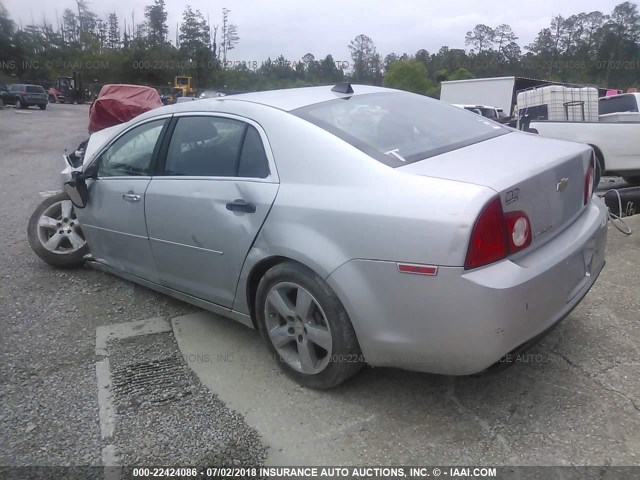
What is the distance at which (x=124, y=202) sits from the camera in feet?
12.0

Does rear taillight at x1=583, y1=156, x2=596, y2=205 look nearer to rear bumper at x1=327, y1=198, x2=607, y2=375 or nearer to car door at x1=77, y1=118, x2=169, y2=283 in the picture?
rear bumper at x1=327, y1=198, x2=607, y2=375

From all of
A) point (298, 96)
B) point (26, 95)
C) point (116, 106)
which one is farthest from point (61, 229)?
point (26, 95)

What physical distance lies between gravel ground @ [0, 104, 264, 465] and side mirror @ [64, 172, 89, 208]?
0.72 m

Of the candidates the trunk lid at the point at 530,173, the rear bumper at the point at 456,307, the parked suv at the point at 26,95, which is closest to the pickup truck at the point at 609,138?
the trunk lid at the point at 530,173

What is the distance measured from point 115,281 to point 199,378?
1813 millimetres

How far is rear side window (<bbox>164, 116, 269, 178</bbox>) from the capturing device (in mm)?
2924

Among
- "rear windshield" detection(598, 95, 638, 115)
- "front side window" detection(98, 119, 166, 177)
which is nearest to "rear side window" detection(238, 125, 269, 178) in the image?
"front side window" detection(98, 119, 166, 177)

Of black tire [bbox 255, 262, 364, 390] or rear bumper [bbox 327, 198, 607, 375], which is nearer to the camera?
rear bumper [bbox 327, 198, 607, 375]

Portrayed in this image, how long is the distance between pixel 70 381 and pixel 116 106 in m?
7.45

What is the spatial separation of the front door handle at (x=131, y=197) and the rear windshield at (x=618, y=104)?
10679 millimetres

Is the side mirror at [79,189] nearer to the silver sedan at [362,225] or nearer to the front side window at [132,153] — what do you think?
the front side window at [132,153]

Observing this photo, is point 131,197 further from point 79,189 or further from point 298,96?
point 298,96

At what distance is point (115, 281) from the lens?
4.39 metres

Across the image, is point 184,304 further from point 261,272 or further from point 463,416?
point 463,416
